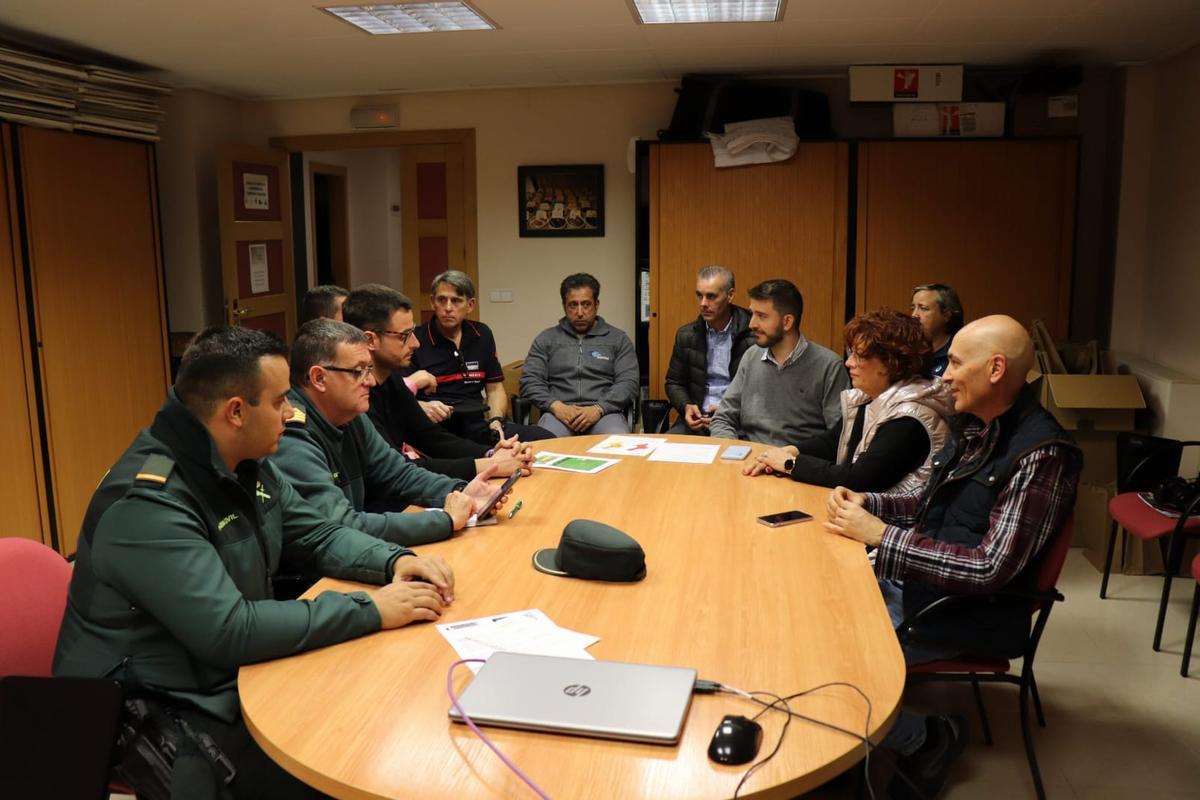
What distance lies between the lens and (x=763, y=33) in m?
4.82

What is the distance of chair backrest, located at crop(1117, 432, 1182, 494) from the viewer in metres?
4.26

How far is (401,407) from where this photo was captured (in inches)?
146

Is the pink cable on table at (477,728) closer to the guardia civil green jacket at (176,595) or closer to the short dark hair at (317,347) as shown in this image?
the guardia civil green jacket at (176,595)

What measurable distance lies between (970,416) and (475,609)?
4.70 feet

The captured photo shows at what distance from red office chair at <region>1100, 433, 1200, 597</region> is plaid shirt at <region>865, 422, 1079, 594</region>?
1.74 meters

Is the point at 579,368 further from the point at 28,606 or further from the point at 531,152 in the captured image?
the point at 28,606

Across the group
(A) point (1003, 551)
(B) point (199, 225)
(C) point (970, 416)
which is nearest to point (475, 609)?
(A) point (1003, 551)

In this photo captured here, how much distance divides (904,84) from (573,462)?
139 inches

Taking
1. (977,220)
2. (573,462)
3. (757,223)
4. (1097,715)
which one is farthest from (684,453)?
(977,220)

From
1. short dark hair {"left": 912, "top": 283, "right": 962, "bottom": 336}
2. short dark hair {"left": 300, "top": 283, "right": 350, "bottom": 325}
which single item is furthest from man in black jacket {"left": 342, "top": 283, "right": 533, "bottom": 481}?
short dark hair {"left": 912, "top": 283, "right": 962, "bottom": 336}

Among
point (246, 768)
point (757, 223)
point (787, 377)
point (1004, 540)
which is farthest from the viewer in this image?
point (757, 223)

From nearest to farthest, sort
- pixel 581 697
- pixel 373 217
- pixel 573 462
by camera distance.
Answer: pixel 581 697 → pixel 573 462 → pixel 373 217

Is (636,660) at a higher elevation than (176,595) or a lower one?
lower

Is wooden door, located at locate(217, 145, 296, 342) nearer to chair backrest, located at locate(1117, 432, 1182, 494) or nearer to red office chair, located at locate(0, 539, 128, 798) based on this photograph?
red office chair, located at locate(0, 539, 128, 798)
